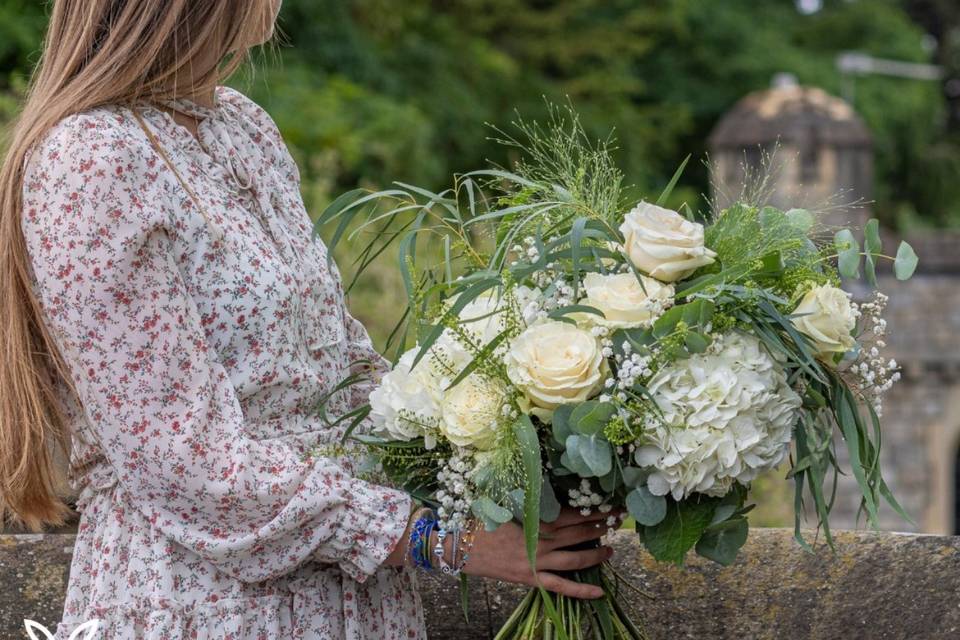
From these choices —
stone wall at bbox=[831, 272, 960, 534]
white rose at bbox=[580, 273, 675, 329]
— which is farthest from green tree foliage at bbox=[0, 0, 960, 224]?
white rose at bbox=[580, 273, 675, 329]

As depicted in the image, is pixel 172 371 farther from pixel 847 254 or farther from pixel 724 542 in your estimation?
pixel 847 254

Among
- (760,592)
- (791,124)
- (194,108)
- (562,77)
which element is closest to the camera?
(194,108)

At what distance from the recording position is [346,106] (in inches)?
464

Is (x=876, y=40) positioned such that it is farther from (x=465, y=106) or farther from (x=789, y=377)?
(x=789, y=377)

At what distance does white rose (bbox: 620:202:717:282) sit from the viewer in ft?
5.59

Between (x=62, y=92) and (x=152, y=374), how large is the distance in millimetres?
404

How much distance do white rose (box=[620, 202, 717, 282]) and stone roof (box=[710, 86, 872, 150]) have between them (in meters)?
14.9

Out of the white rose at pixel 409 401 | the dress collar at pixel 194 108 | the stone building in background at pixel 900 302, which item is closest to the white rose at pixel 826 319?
the white rose at pixel 409 401

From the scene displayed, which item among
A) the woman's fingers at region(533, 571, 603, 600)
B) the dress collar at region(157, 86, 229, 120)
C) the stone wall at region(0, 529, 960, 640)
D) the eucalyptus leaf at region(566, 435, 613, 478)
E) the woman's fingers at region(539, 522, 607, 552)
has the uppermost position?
the dress collar at region(157, 86, 229, 120)

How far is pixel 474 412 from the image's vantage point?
171cm

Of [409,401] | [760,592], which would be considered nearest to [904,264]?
[409,401]

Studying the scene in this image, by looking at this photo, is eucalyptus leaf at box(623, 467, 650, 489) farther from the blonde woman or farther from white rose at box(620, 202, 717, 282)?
white rose at box(620, 202, 717, 282)

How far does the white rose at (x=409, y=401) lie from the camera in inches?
69.7

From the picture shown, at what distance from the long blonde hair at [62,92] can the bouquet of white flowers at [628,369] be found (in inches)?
11.8
